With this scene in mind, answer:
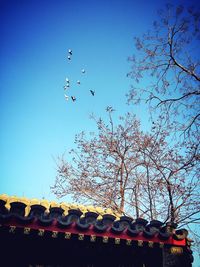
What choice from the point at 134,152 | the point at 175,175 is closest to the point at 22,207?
the point at 175,175

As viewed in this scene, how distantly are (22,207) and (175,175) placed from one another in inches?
407

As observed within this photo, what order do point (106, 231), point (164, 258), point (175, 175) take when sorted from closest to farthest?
point (106, 231)
point (164, 258)
point (175, 175)

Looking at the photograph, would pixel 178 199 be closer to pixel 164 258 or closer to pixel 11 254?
pixel 164 258

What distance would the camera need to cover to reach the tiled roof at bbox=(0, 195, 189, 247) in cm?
357

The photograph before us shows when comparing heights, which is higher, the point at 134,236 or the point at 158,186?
the point at 158,186

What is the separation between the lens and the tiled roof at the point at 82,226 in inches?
140

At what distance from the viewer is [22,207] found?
3615mm

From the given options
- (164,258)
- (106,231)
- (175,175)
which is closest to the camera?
(106,231)

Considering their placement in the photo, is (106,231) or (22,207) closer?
(22,207)

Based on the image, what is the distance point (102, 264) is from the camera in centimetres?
448

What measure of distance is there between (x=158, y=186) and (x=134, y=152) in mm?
2720

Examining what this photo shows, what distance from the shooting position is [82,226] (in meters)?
3.74

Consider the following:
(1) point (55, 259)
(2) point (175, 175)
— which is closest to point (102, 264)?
(1) point (55, 259)

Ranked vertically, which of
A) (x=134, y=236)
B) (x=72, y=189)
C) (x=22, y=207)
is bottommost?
(x=134, y=236)
